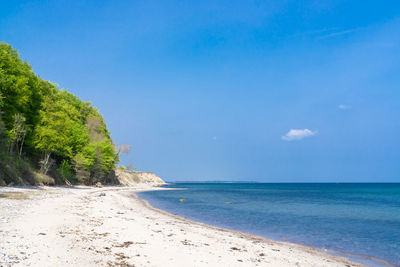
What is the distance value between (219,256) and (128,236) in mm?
4640

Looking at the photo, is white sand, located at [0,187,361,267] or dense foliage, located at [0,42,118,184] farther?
dense foliage, located at [0,42,118,184]

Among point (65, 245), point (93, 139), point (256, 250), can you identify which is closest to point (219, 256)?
point (256, 250)

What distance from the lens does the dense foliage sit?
1347 inches

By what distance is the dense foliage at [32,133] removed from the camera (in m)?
34.2

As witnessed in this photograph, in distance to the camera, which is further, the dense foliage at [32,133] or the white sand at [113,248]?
the dense foliage at [32,133]

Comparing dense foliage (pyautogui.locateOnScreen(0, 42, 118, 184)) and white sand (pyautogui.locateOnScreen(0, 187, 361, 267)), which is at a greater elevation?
dense foliage (pyautogui.locateOnScreen(0, 42, 118, 184))

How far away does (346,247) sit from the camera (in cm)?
1579

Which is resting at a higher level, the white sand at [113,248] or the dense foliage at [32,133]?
the dense foliage at [32,133]

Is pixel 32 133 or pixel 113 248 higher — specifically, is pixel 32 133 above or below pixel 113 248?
above

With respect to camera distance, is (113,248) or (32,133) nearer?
(113,248)

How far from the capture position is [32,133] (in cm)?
4219

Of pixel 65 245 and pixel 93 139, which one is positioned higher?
pixel 93 139

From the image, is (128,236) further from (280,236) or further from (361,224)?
(361,224)

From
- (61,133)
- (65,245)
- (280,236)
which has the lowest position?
(280,236)
